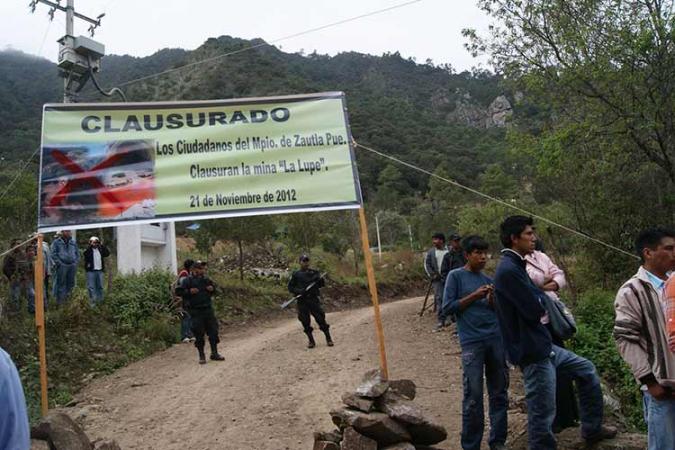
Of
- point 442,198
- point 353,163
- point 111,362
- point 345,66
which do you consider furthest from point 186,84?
point 353,163

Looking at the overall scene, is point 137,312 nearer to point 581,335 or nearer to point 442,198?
point 581,335

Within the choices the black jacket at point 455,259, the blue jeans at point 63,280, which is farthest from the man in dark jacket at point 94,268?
the black jacket at point 455,259

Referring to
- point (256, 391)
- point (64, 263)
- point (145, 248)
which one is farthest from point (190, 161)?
point (145, 248)

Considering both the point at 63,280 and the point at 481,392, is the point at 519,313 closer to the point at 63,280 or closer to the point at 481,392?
the point at 481,392

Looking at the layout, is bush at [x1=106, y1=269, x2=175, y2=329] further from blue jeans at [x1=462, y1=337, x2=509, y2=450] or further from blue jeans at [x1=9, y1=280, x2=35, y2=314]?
blue jeans at [x1=462, y1=337, x2=509, y2=450]

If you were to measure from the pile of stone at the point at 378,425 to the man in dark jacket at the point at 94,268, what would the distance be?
9.19m

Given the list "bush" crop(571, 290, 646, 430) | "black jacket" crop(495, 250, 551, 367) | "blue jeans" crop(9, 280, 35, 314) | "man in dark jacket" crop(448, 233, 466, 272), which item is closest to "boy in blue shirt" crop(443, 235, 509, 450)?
"black jacket" crop(495, 250, 551, 367)

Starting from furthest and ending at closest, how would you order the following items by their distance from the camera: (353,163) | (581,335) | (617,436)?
1. (581,335)
2. (353,163)
3. (617,436)

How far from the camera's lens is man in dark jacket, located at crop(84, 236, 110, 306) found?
40.2 feet

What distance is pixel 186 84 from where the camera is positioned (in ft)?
216

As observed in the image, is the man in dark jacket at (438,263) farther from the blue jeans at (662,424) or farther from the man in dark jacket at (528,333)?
the blue jeans at (662,424)

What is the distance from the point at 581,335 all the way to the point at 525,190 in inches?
449

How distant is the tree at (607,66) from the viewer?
10.4m

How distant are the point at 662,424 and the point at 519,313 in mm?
1067
